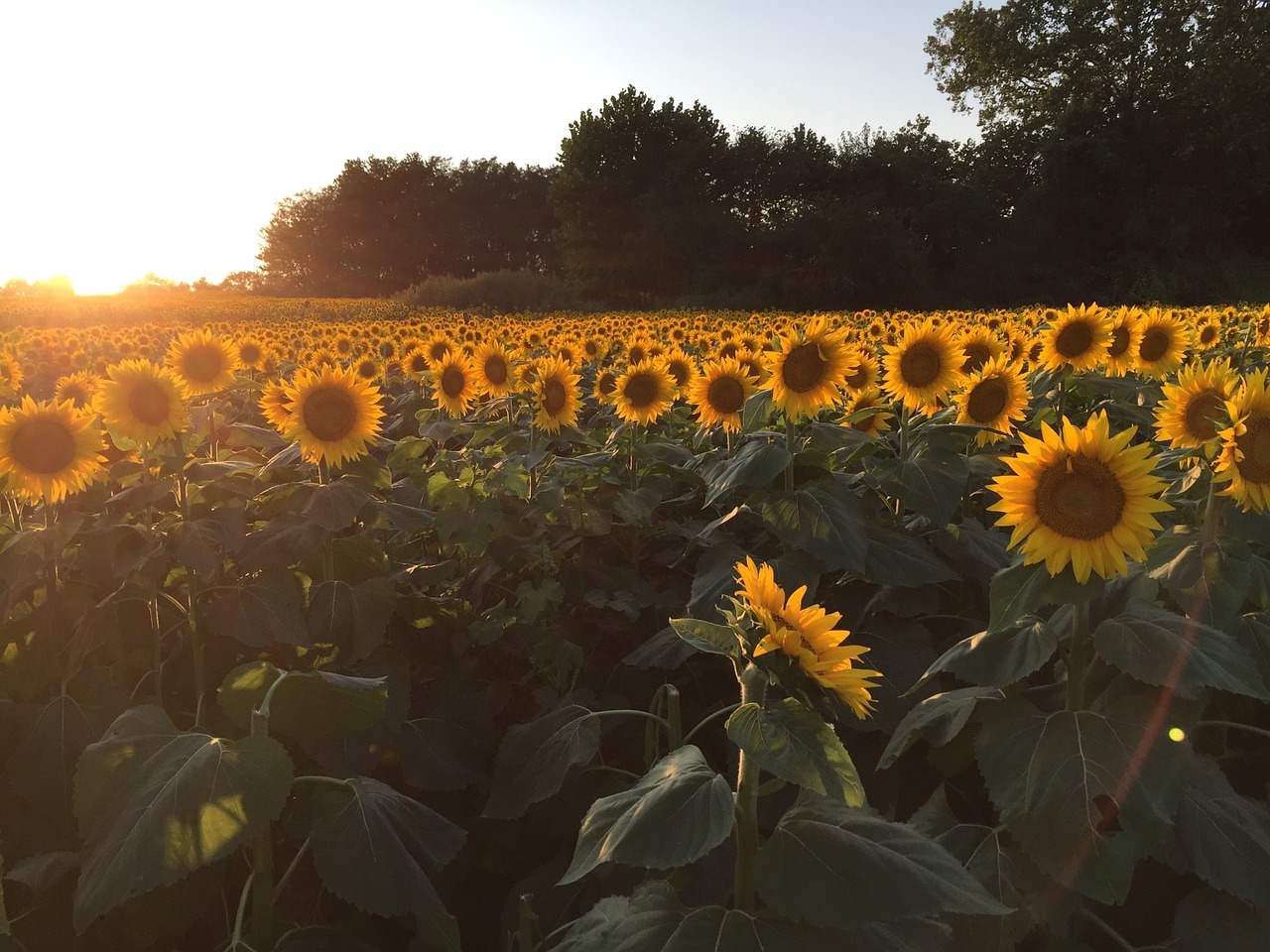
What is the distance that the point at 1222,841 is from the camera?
1717 millimetres

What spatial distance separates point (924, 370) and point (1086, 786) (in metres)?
2.60

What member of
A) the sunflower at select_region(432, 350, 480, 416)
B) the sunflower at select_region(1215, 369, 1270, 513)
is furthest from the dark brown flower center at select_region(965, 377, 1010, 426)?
the sunflower at select_region(432, 350, 480, 416)

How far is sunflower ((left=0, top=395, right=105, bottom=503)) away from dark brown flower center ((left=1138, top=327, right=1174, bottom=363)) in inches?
210

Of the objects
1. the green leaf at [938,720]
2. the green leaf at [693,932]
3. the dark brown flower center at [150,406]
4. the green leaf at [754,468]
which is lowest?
the green leaf at [693,932]

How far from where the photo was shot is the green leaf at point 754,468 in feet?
8.89

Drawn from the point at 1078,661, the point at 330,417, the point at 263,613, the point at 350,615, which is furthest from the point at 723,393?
the point at 1078,661

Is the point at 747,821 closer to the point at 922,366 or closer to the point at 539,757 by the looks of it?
the point at 539,757

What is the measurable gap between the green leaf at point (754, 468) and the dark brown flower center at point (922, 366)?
1368 millimetres

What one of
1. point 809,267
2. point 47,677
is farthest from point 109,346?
point 809,267

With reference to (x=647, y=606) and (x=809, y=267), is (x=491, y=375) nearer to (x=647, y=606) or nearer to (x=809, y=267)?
(x=647, y=606)

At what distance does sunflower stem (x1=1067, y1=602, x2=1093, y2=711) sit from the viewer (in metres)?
1.79

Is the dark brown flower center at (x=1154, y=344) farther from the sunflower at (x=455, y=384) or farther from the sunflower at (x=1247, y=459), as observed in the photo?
the sunflower at (x=455, y=384)

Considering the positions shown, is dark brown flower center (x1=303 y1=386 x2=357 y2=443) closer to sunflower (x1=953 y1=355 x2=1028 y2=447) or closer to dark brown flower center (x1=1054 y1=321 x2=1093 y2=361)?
sunflower (x1=953 y1=355 x2=1028 y2=447)

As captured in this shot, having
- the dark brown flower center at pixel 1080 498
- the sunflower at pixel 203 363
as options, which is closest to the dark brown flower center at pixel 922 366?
the dark brown flower center at pixel 1080 498
